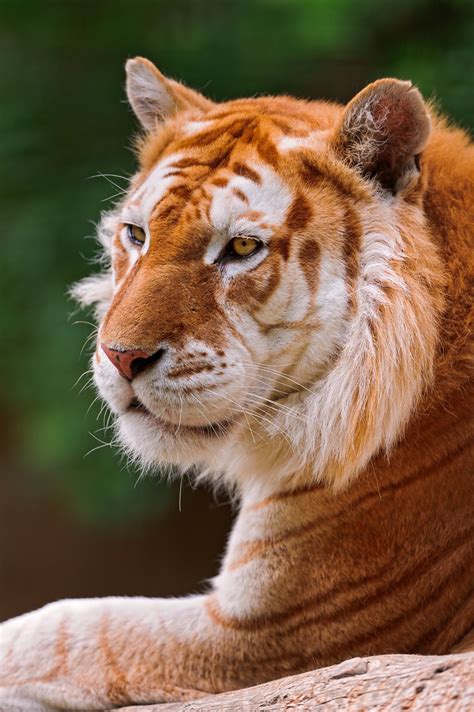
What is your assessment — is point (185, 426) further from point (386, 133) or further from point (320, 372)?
point (386, 133)

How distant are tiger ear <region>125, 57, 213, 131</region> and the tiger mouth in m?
0.85

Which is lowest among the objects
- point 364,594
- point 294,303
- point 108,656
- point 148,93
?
point 108,656

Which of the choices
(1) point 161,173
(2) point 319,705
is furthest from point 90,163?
(2) point 319,705

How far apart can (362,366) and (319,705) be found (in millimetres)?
729

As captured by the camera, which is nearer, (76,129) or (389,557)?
(389,557)

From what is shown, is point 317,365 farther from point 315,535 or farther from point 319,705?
point 319,705

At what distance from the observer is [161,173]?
2338mm

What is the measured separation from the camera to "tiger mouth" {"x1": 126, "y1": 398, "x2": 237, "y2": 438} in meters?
2.15

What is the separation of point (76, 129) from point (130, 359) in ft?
8.96

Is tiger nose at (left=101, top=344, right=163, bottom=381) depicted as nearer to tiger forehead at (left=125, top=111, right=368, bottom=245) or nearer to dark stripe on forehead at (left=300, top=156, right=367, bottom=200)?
tiger forehead at (left=125, top=111, right=368, bottom=245)

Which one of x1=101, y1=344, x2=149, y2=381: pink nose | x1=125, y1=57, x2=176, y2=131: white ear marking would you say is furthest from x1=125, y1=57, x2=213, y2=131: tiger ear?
x1=101, y1=344, x2=149, y2=381: pink nose

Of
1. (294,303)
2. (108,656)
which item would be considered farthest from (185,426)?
(108,656)

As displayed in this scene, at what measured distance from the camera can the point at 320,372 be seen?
2.18m

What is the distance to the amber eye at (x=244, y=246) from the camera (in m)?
2.12
